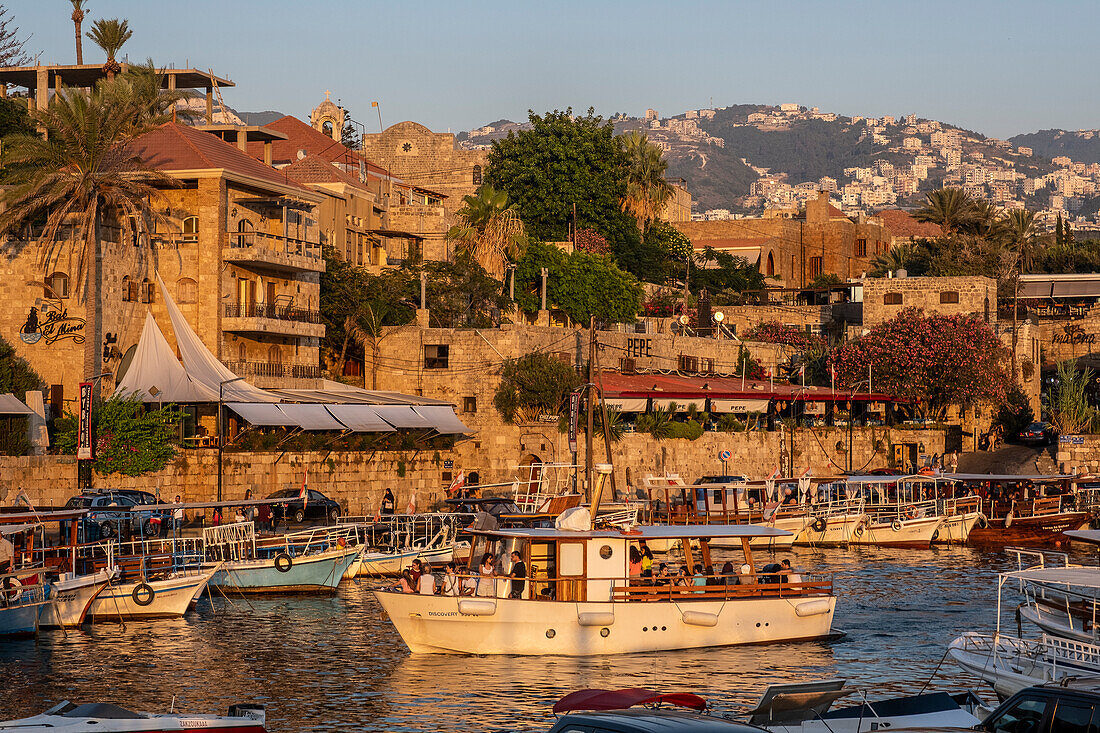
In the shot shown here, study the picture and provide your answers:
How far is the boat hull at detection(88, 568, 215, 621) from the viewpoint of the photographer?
32.5 m

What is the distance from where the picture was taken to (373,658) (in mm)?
28500

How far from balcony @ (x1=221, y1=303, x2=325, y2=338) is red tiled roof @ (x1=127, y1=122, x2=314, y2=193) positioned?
530 cm

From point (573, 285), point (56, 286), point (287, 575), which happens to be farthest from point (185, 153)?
point (287, 575)

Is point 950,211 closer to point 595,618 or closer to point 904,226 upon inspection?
point 904,226

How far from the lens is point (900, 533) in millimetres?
51281

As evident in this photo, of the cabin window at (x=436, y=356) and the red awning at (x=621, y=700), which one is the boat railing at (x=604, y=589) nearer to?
the red awning at (x=621, y=700)

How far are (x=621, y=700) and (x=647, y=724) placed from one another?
5976 millimetres

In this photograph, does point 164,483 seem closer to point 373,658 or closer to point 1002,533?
point 373,658

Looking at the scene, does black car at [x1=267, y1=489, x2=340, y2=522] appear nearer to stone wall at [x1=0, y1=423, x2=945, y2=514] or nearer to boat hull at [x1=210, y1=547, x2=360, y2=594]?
stone wall at [x1=0, y1=423, x2=945, y2=514]

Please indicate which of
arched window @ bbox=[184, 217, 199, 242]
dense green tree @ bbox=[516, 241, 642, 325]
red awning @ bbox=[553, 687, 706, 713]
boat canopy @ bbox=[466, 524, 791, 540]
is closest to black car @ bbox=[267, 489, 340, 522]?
arched window @ bbox=[184, 217, 199, 242]

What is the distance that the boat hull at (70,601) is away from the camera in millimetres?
31078

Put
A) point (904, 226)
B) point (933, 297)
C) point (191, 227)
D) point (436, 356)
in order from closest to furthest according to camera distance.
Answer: point (191, 227)
point (436, 356)
point (933, 297)
point (904, 226)

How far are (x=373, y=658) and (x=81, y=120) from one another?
28984 mm

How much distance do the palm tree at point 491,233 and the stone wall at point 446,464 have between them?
1473 cm
